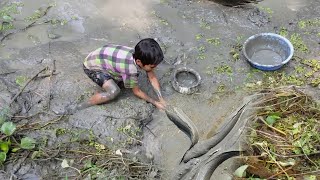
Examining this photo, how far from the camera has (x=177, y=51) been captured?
5.29 metres

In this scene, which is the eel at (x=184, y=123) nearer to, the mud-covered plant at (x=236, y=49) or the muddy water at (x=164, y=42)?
the muddy water at (x=164, y=42)

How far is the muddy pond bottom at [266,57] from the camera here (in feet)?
17.1

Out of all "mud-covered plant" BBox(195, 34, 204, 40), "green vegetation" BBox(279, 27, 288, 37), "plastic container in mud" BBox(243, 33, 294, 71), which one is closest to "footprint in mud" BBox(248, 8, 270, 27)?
"green vegetation" BBox(279, 27, 288, 37)

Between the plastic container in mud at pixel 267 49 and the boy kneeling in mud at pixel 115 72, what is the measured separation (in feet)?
4.70

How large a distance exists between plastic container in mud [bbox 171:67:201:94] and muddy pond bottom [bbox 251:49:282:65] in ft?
2.96

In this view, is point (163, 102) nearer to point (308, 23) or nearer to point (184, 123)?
point (184, 123)

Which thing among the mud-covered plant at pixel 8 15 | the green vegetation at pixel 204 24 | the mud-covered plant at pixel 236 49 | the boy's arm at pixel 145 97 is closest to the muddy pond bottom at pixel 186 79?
the boy's arm at pixel 145 97

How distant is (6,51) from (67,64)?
839mm

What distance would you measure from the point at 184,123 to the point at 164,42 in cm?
143

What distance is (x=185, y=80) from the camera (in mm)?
4930

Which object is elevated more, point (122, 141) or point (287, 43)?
point (287, 43)

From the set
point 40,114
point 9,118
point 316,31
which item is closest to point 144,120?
point 40,114

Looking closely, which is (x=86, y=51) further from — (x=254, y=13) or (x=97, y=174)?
(x=254, y=13)

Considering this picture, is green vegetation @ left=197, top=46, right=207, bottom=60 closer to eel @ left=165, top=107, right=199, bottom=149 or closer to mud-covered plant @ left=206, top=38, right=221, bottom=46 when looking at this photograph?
mud-covered plant @ left=206, top=38, right=221, bottom=46
